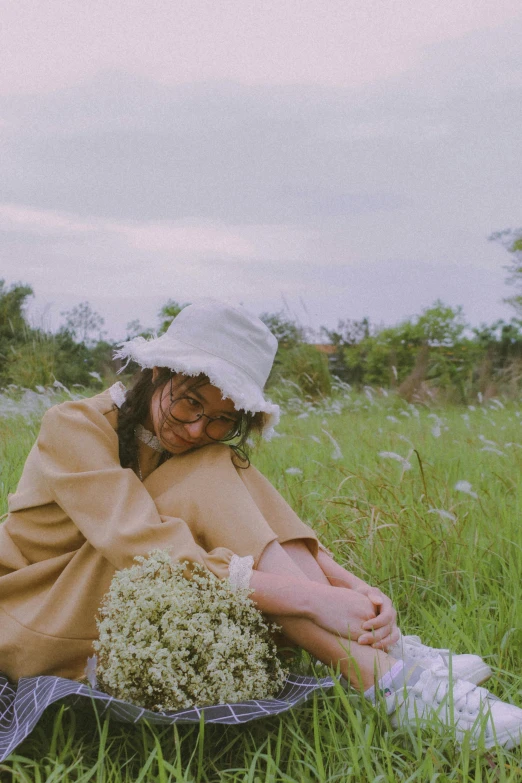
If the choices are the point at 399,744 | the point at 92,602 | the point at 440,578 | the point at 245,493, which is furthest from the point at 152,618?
the point at 440,578

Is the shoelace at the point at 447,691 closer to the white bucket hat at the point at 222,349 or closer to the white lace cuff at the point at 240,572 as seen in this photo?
the white lace cuff at the point at 240,572

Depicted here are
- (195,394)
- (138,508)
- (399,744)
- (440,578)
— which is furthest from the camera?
(440,578)

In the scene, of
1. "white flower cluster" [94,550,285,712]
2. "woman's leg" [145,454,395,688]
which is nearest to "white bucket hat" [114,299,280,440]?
"woman's leg" [145,454,395,688]

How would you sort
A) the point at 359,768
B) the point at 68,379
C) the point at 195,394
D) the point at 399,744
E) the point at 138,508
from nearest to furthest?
the point at 359,768 < the point at 399,744 < the point at 138,508 < the point at 195,394 < the point at 68,379

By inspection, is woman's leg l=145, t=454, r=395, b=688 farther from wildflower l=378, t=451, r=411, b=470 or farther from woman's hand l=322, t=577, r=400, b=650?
wildflower l=378, t=451, r=411, b=470

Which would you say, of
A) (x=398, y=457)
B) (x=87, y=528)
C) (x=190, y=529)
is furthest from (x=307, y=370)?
(x=87, y=528)

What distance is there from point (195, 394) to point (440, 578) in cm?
115

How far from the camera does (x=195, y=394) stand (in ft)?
7.08

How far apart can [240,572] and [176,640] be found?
233 millimetres

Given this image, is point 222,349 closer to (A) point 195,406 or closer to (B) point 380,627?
(A) point 195,406

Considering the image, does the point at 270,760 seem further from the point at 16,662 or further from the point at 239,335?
the point at 239,335

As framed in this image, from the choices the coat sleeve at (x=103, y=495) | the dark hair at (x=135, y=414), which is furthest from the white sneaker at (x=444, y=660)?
the dark hair at (x=135, y=414)

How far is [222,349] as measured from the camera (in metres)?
2.22

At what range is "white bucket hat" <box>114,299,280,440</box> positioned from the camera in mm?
2143
